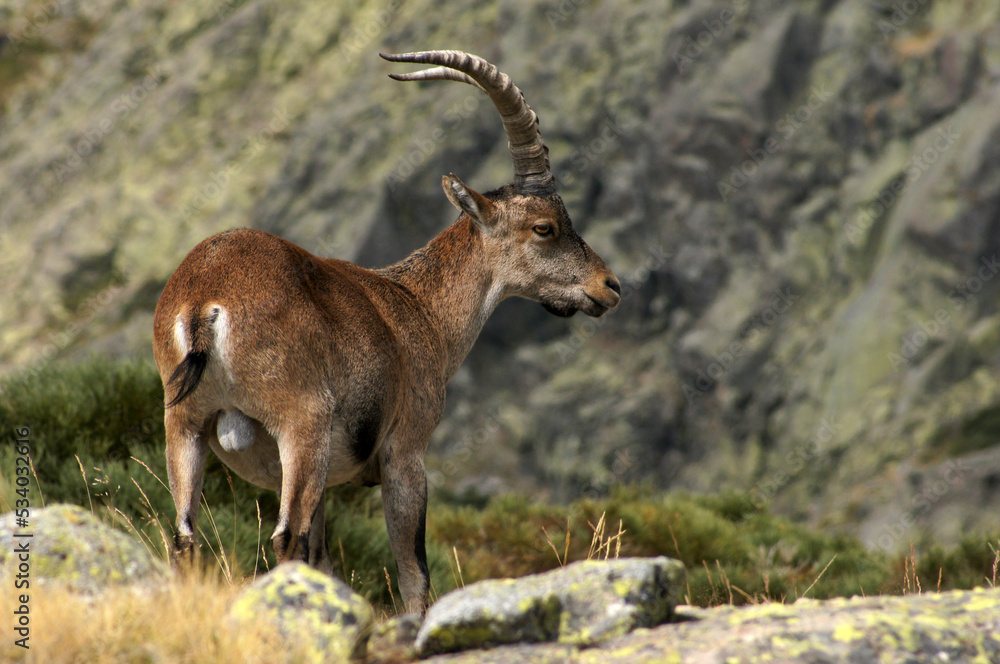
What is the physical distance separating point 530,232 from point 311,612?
371 cm

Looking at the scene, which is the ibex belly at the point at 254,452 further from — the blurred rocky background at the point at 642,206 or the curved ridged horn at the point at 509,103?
the blurred rocky background at the point at 642,206

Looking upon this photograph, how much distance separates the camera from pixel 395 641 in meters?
3.49

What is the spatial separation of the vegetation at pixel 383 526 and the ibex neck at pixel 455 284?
4.72 ft

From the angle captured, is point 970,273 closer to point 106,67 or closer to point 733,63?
point 733,63

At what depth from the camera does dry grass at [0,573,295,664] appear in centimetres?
303

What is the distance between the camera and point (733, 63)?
25.9 meters

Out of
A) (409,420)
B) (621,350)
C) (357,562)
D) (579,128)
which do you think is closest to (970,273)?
(621,350)

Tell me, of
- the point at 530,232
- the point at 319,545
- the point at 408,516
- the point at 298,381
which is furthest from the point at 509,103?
the point at 319,545

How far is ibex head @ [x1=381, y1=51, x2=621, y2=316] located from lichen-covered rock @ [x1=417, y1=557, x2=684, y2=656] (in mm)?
3171

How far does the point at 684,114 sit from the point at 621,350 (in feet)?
21.9

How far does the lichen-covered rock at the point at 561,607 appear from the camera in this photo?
3391mm

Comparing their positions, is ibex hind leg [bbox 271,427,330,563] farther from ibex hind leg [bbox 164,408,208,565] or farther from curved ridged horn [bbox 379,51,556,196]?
curved ridged horn [bbox 379,51,556,196]

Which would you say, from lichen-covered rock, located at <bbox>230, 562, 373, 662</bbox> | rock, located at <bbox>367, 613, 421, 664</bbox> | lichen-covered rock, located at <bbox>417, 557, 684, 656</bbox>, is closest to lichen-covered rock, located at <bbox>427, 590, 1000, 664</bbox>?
lichen-covered rock, located at <bbox>417, 557, 684, 656</bbox>

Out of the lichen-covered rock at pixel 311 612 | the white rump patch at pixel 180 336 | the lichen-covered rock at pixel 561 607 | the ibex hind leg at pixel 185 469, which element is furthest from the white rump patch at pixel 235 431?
the lichen-covered rock at pixel 561 607
